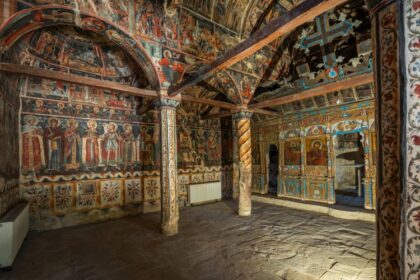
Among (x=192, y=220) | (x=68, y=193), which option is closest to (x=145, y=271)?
(x=192, y=220)

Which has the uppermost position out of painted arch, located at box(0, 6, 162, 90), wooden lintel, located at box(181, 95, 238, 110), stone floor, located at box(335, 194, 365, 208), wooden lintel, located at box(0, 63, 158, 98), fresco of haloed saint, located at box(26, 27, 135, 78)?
fresco of haloed saint, located at box(26, 27, 135, 78)

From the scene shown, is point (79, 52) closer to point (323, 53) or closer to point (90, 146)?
point (90, 146)

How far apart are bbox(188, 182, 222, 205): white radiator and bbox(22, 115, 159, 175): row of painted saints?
2029mm

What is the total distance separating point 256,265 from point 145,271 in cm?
190

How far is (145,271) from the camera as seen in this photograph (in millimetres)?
3416

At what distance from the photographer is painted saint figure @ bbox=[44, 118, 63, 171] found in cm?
587

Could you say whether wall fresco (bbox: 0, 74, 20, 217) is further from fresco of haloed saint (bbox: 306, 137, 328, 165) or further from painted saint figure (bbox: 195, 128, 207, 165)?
fresco of haloed saint (bbox: 306, 137, 328, 165)

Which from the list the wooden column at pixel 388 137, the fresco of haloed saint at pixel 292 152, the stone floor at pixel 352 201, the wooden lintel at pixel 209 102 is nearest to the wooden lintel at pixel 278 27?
the wooden column at pixel 388 137

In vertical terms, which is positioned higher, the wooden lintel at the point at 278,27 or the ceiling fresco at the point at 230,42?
the ceiling fresco at the point at 230,42

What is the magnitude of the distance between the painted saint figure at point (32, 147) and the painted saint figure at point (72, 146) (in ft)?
1.85

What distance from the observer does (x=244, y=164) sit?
6.68 metres

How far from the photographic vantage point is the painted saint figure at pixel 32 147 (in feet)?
18.1

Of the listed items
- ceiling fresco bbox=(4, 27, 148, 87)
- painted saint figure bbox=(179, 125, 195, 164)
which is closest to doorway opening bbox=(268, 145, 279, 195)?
painted saint figure bbox=(179, 125, 195, 164)

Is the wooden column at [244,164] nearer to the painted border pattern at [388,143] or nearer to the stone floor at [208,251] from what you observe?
the stone floor at [208,251]
